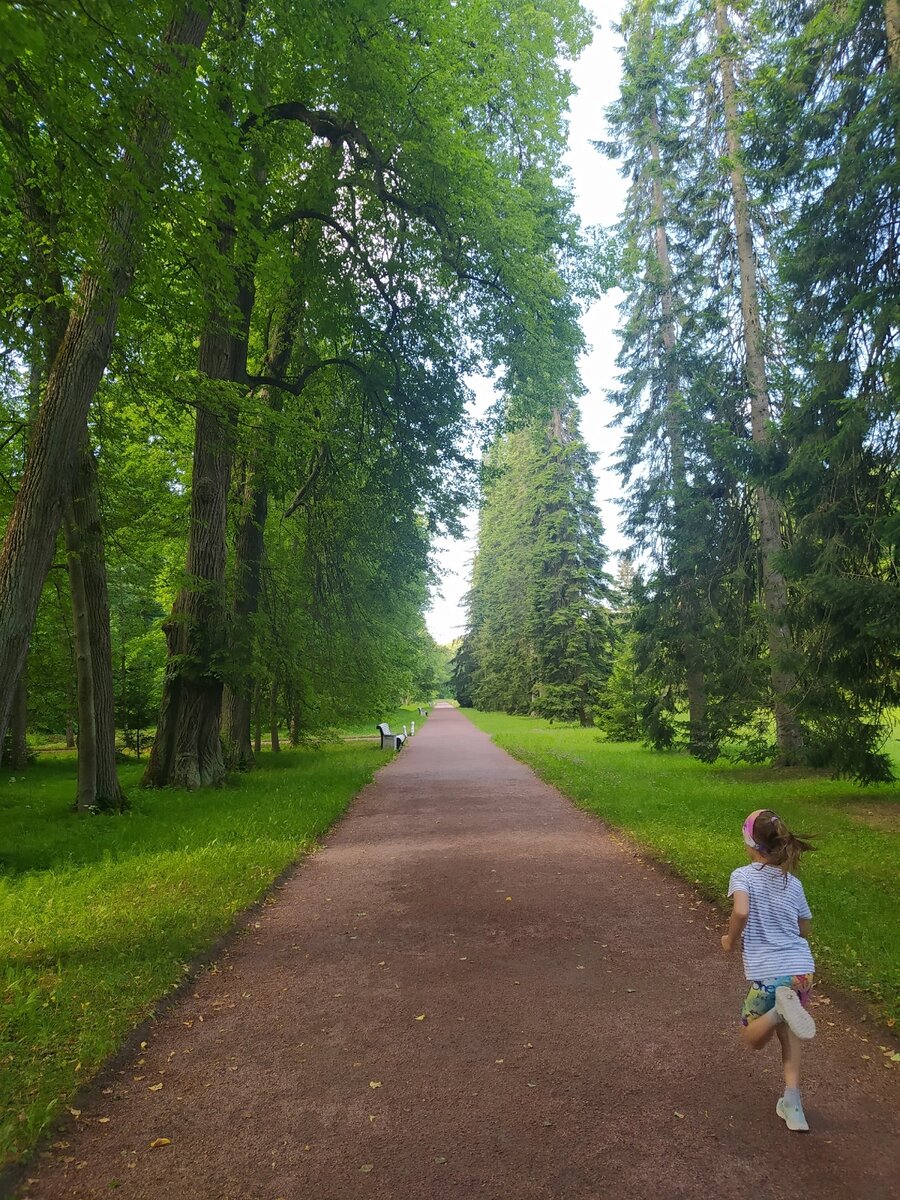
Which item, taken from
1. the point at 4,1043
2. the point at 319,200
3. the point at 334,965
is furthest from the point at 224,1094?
the point at 319,200

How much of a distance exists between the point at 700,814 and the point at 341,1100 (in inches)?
313

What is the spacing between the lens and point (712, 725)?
50.8 ft

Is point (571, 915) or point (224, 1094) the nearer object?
point (224, 1094)

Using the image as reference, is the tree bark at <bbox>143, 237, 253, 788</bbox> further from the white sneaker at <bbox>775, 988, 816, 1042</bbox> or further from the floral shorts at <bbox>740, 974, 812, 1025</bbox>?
the white sneaker at <bbox>775, 988, 816, 1042</bbox>

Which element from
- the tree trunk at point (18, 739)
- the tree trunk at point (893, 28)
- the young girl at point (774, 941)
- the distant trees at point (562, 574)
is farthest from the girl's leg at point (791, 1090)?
the distant trees at point (562, 574)

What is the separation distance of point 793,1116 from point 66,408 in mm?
6951

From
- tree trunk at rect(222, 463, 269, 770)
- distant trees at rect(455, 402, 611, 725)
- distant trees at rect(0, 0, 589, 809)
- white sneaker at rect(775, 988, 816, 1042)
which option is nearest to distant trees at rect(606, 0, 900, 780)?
distant trees at rect(0, 0, 589, 809)

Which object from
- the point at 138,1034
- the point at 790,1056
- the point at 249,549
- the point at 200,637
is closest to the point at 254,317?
the point at 249,549

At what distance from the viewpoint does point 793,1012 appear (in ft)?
9.99

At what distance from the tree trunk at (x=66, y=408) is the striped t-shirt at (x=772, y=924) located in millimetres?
5411

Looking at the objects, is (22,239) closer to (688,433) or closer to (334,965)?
(334,965)

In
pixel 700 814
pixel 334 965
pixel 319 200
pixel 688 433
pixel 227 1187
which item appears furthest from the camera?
pixel 688 433

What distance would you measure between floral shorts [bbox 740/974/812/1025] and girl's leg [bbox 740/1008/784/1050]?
3 cm

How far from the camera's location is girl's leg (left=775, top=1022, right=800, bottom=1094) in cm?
302
